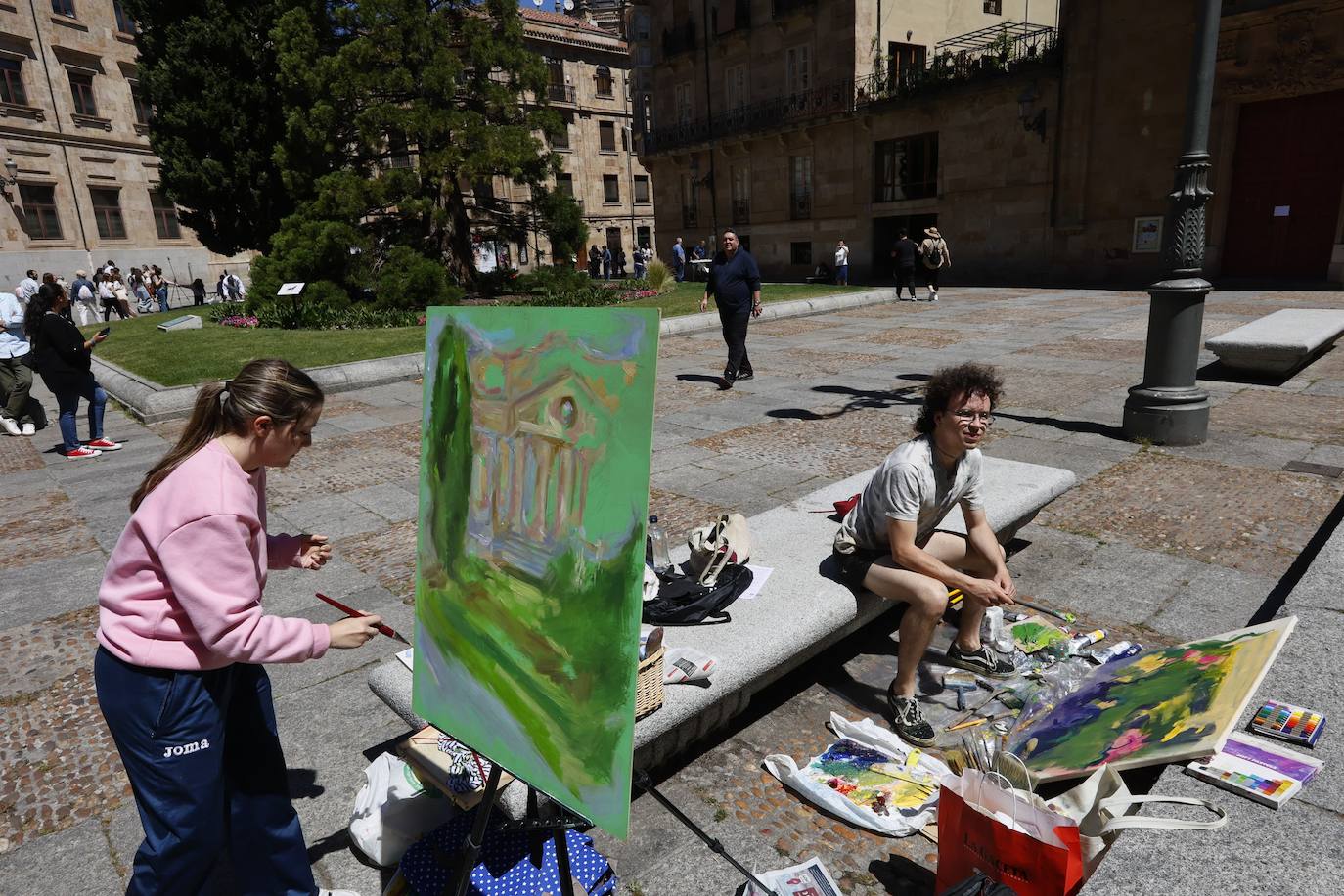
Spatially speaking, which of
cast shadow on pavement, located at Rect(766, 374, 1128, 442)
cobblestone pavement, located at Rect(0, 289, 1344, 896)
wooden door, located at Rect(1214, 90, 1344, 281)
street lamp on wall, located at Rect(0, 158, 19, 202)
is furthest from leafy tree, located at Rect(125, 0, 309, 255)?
wooden door, located at Rect(1214, 90, 1344, 281)

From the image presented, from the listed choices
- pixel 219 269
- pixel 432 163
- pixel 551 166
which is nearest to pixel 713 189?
pixel 551 166

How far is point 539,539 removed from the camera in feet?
6.19

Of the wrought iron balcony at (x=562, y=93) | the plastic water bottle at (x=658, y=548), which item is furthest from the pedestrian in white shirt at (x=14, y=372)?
the wrought iron balcony at (x=562, y=93)

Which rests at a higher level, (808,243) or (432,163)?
(432,163)

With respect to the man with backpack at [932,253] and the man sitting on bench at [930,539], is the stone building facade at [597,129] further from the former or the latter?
the man sitting on bench at [930,539]

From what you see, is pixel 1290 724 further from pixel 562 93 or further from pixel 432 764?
pixel 562 93

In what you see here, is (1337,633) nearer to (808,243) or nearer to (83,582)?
(83,582)

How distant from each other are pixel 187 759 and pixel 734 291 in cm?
860

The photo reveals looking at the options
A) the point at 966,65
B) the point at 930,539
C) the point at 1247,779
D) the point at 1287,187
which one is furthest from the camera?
the point at 966,65

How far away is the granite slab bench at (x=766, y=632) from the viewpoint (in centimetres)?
288

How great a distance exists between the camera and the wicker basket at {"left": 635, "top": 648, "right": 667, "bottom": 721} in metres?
2.66

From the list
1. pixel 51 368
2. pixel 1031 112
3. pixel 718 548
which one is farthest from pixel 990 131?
pixel 718 548

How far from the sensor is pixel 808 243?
30094mm

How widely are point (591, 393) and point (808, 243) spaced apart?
2979 centimetres
